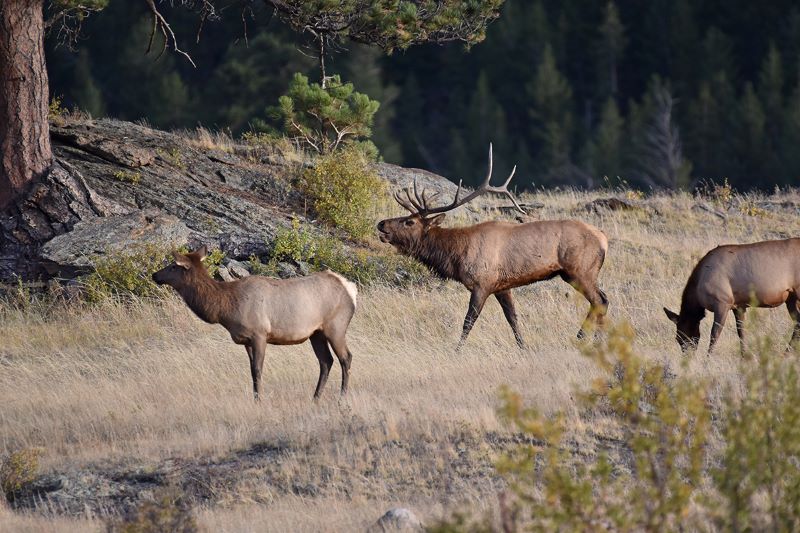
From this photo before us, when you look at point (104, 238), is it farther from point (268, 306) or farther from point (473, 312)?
point (268, 306)

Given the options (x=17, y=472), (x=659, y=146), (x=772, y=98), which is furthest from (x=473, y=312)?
(x=772, y=98)

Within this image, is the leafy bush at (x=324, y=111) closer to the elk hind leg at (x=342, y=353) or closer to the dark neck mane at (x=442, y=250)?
the dark neck mane at (x=442, y=250)

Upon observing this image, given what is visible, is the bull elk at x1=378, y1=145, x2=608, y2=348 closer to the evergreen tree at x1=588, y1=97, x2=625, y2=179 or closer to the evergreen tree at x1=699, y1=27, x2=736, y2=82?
the evergreen tree at x1=588, y1=97, x2=625, y2=179

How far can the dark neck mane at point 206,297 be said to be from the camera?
34.4 ft

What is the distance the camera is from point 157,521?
7.32m

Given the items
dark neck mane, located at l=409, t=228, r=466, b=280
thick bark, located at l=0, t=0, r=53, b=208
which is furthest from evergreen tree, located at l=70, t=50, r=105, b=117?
dark neck mane, located at l=409, t=228, r=466, b=280

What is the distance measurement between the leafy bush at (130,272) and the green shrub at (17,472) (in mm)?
5499

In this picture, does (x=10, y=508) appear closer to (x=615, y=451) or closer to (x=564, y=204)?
(x=615, y=451)

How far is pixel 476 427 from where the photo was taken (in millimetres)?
9336

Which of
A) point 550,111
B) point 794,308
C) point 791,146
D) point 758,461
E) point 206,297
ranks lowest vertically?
point 791,146

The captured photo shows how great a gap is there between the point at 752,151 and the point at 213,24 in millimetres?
23537

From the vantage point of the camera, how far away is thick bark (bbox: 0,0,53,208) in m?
15.6

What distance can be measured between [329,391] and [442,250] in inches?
105

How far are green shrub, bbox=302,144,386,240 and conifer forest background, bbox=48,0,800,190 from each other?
103ft
